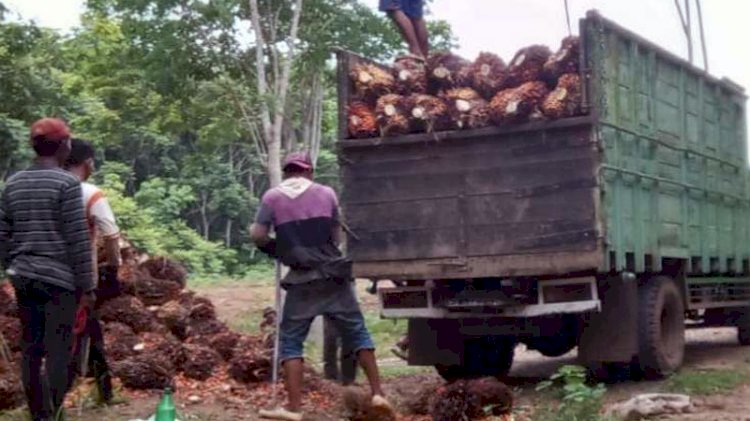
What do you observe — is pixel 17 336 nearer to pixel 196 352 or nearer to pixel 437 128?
pixel 196 352

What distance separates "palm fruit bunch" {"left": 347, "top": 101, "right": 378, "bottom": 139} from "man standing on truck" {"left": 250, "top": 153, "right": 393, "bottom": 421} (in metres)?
1.59

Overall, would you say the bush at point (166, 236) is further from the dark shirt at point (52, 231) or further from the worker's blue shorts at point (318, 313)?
the dark shirt at point (52, 231)

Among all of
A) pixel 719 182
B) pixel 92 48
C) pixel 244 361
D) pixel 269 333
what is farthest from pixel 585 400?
pixel 92 48

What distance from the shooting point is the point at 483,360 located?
30.1 feet

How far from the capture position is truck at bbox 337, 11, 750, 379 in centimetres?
732

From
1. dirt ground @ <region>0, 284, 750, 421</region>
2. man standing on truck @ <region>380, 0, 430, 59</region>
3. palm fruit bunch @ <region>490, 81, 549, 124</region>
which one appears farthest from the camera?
man standing on truck @ <region>380, 0, 430, 59</region>

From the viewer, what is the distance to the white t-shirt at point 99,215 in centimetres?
594

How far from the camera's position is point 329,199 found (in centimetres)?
643

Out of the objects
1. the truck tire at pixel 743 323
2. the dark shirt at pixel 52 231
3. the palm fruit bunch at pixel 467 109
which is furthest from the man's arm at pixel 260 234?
the truck tire at pixel 743 323

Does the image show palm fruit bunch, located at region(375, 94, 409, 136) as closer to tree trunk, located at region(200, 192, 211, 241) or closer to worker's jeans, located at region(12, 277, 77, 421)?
worker's jeans, located at region(12, 277, 77, 421)

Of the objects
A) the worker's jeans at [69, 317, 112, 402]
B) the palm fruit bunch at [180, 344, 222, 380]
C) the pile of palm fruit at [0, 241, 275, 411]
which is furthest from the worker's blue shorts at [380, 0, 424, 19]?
the worker's jeans at [69, 317, 112, 402]

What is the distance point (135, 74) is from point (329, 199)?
881 centimetres

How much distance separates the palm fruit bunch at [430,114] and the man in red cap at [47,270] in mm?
3076

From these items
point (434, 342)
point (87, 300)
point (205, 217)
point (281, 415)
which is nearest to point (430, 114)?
point (434, 342)
